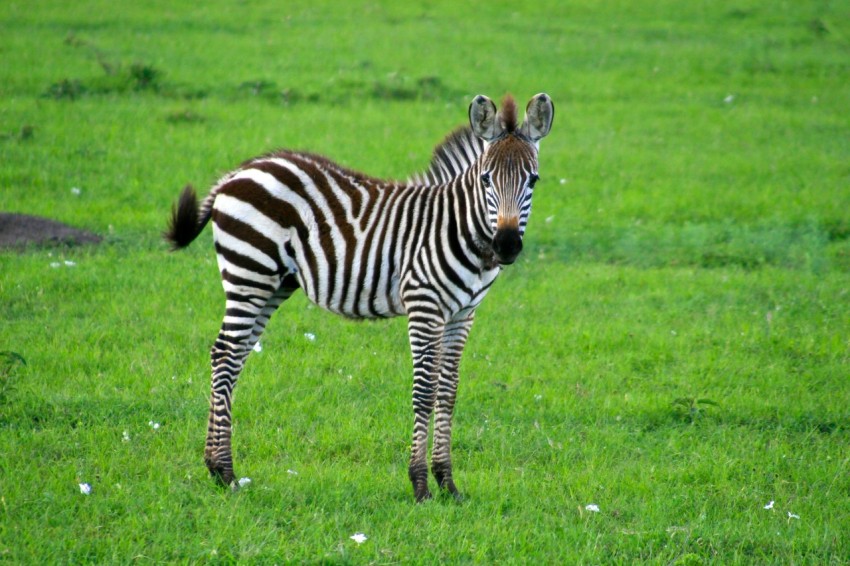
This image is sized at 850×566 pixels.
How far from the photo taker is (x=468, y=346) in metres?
9.54

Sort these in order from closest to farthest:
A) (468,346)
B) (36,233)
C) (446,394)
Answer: (446,394)
(468,346)
(36,233)

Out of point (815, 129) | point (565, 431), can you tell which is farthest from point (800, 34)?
point (565, 431)

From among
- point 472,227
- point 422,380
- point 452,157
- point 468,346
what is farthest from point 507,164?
point 468,346

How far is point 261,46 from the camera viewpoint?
21672mm

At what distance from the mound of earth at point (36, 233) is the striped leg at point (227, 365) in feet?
17.9

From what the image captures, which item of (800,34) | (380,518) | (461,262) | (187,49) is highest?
(800,34)

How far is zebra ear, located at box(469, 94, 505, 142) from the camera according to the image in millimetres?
6199

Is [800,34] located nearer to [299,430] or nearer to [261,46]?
[261,46]

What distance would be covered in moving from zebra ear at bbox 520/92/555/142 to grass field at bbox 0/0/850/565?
254cm

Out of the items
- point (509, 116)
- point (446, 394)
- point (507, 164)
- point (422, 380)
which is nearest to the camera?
point (507, 164)

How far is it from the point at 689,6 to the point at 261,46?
46.6ft

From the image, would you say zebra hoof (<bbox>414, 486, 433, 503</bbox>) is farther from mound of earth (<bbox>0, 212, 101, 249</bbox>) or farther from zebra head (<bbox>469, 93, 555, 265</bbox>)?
mound of earth (<bbox>0, 212, 101, 249</bbox>)

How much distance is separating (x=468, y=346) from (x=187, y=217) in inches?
141

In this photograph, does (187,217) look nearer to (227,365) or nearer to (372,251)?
(227,365)
